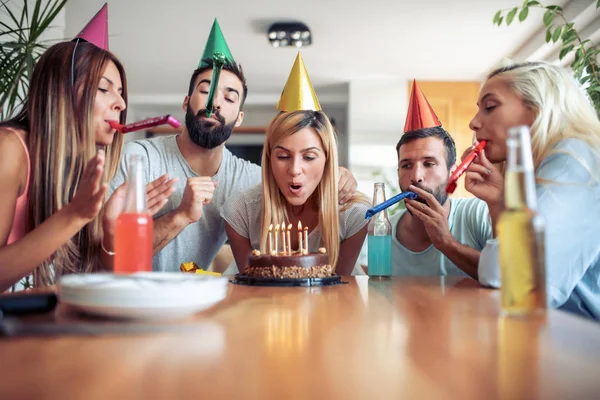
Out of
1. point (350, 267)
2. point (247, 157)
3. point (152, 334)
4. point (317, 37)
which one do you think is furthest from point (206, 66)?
point (247, 157)

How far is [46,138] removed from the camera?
149cm

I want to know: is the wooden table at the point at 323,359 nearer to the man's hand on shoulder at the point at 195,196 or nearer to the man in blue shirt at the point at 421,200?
the man's hand on shoulder at the point at 195,196

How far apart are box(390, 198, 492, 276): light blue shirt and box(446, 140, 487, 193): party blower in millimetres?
464

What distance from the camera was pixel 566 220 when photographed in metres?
1.28

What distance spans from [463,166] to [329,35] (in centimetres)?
349

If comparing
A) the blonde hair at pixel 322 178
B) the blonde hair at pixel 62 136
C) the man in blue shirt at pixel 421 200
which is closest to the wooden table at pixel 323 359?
the blonde hair at pixel 62 136

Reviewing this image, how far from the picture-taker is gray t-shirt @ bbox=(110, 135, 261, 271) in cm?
226

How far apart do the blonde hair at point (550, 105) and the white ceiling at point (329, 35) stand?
256 centimetres

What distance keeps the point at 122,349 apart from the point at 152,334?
0.27 ft

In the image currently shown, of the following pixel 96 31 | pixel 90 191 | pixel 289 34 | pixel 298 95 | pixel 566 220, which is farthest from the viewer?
pixel 289 34

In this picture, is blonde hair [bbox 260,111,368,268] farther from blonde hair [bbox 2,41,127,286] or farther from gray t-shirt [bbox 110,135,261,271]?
blonde hair [bbox 2,41,127,286]

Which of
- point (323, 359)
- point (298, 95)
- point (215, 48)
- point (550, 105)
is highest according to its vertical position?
point (215, 48)

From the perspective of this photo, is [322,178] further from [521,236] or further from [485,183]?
[521,236]

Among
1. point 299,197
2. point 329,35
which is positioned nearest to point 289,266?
point 299,197
